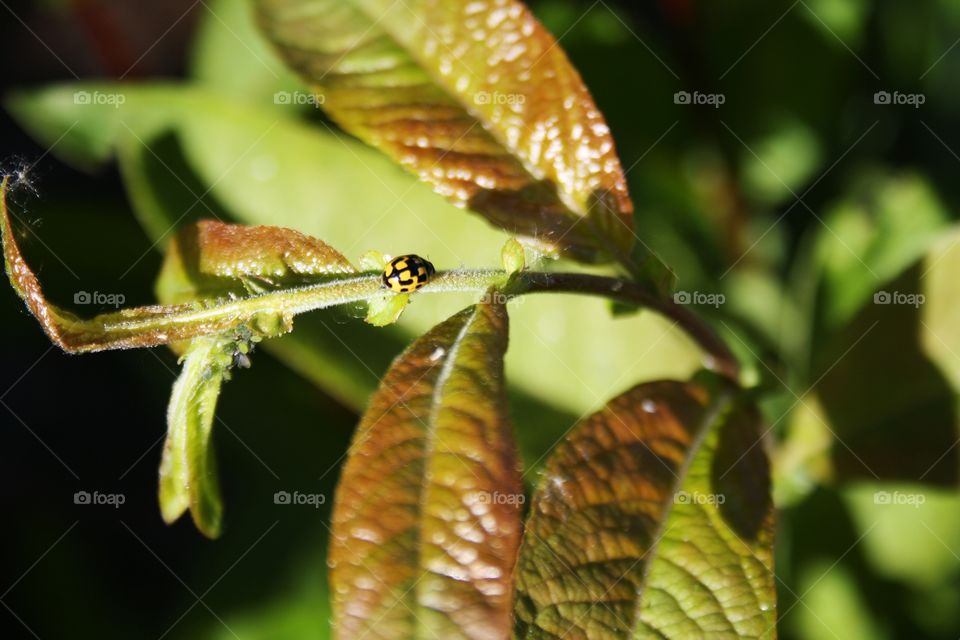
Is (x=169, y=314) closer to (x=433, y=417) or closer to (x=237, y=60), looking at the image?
(x=433, y=417)

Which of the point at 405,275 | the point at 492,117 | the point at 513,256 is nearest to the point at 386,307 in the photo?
the point at 405,275

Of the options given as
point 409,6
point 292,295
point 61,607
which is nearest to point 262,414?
point 61,607

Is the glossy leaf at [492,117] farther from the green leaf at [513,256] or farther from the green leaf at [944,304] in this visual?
the green leaf at [944,304]

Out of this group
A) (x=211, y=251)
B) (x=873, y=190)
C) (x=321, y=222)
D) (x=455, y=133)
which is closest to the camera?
(x=211, y=251)

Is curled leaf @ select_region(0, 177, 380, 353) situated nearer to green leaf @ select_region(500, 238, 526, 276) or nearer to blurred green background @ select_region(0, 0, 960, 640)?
green leaf @ select_region(500, 238, 526, 276)

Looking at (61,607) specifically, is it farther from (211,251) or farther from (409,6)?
(409,6)

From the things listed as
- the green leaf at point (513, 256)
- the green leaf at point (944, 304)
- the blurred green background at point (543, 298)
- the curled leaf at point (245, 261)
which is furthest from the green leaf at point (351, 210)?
the green leaf at point (513, 256)
